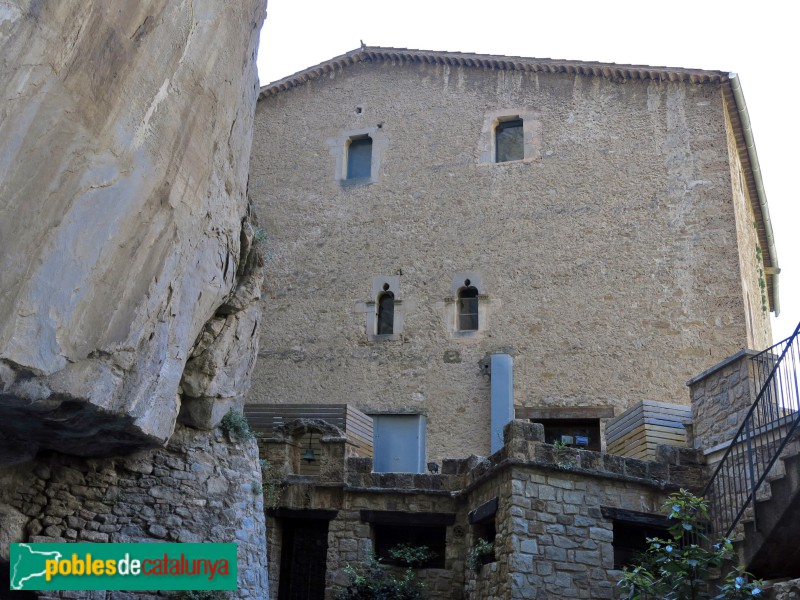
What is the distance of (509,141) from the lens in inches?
720

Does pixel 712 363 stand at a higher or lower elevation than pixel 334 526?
higher

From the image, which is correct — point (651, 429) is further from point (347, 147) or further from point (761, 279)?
point (347, 147)

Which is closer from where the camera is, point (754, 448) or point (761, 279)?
point (754, 448)

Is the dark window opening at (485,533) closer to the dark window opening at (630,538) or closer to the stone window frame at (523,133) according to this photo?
the dark window opening at (630,538)

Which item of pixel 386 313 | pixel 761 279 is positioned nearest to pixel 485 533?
pixel 386 313

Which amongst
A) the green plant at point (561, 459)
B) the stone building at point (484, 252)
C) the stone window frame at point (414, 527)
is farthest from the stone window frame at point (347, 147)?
the green plant at point (561, 459)

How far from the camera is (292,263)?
18297 mm

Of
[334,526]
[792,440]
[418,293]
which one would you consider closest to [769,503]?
[792,440]

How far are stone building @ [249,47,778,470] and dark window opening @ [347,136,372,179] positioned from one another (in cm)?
4

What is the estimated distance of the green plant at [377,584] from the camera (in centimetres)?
1127

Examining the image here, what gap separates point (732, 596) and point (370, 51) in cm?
1436

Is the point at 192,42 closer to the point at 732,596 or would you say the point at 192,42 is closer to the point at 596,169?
the point at 732,596

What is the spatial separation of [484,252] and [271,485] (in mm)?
6763

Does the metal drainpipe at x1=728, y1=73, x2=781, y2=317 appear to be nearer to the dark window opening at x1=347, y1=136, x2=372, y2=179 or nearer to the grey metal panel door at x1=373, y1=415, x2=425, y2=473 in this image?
the dark window opening at x1=347, y1=136, x2=372, y2=179
